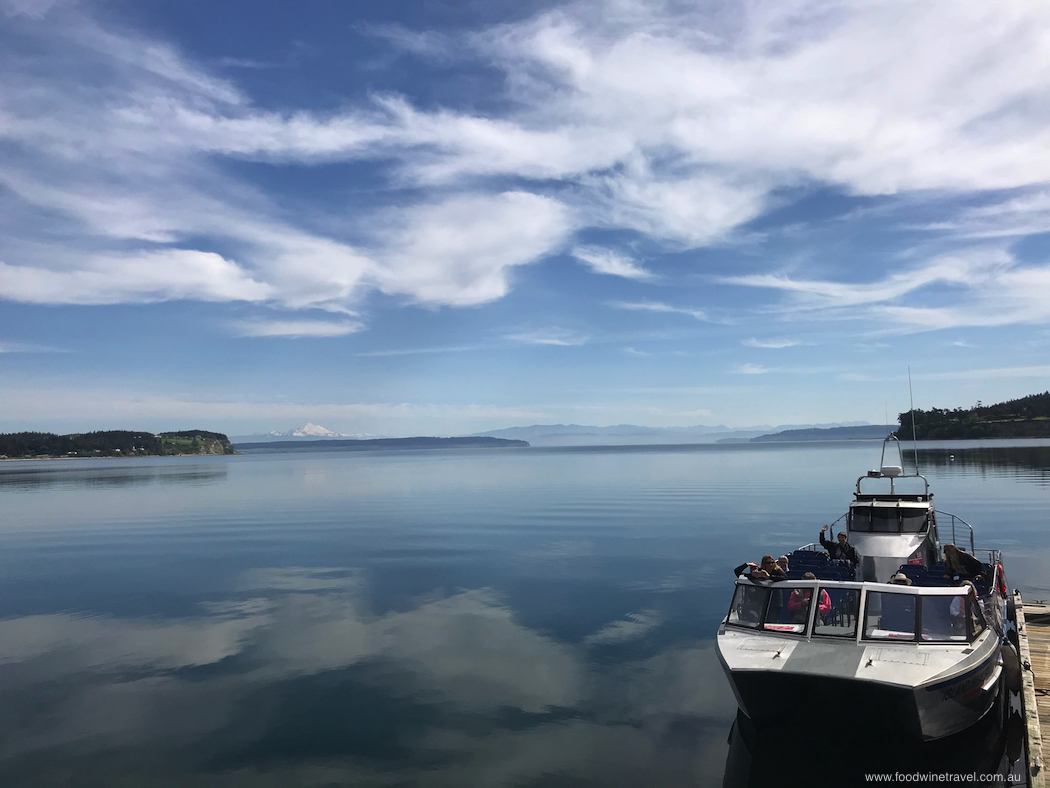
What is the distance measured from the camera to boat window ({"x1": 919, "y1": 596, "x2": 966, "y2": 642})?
557 inches

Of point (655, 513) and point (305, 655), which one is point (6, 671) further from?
point (655, 513)

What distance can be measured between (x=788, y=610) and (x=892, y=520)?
11235 mm

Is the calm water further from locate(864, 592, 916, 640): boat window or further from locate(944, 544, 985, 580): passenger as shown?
locate(944, 544, 985, 580): passenger

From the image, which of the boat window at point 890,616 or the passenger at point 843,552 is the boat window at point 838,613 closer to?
the boat window at point 890,616

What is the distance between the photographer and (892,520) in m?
23.9

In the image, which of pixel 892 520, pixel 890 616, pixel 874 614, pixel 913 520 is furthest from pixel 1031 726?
pixel 913 520

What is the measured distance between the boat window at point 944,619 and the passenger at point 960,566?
15.0 ft

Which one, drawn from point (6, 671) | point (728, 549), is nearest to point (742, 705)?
point (6, 671)

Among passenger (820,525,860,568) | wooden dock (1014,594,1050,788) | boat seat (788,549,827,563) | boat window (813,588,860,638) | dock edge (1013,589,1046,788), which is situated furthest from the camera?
passenger (820,525,860,568)

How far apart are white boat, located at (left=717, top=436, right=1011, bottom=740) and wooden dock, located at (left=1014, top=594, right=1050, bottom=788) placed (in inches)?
25.8

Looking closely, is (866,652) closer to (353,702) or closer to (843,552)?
(843,552)

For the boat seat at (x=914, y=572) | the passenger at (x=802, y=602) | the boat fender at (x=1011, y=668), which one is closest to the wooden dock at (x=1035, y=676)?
the boat fender at (x=1011, y=668)

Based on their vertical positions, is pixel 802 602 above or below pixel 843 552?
above

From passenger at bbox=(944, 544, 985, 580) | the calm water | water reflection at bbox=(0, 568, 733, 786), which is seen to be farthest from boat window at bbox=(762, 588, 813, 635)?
passenger at bbox=(944, 544, 985, 580)
